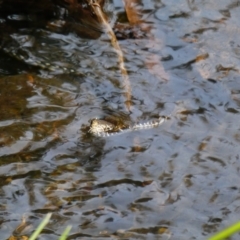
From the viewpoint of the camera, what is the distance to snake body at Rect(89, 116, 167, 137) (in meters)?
2.86

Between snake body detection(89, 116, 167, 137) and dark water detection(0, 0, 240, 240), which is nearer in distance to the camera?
dark water detection(0, 0, 240, 240)

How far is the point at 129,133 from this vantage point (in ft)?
9.40

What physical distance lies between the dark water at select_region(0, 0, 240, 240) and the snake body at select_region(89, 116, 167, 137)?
41mm

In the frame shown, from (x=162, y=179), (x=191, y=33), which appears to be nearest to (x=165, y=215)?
(x=162, y=179)

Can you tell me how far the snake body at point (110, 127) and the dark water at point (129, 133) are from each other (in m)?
0.04

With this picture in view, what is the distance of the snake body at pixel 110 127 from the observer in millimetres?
2861

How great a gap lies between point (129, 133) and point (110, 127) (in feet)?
0.38

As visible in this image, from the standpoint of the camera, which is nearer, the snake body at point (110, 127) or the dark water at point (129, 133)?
the dark water at point (129, 133)

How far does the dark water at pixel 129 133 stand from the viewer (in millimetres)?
2383

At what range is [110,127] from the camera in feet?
9.50

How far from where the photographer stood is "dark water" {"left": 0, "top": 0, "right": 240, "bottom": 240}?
238 cm

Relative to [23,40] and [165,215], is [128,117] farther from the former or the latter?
[23,40]

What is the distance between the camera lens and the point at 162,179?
2.57 m

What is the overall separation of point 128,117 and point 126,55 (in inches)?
24.3
